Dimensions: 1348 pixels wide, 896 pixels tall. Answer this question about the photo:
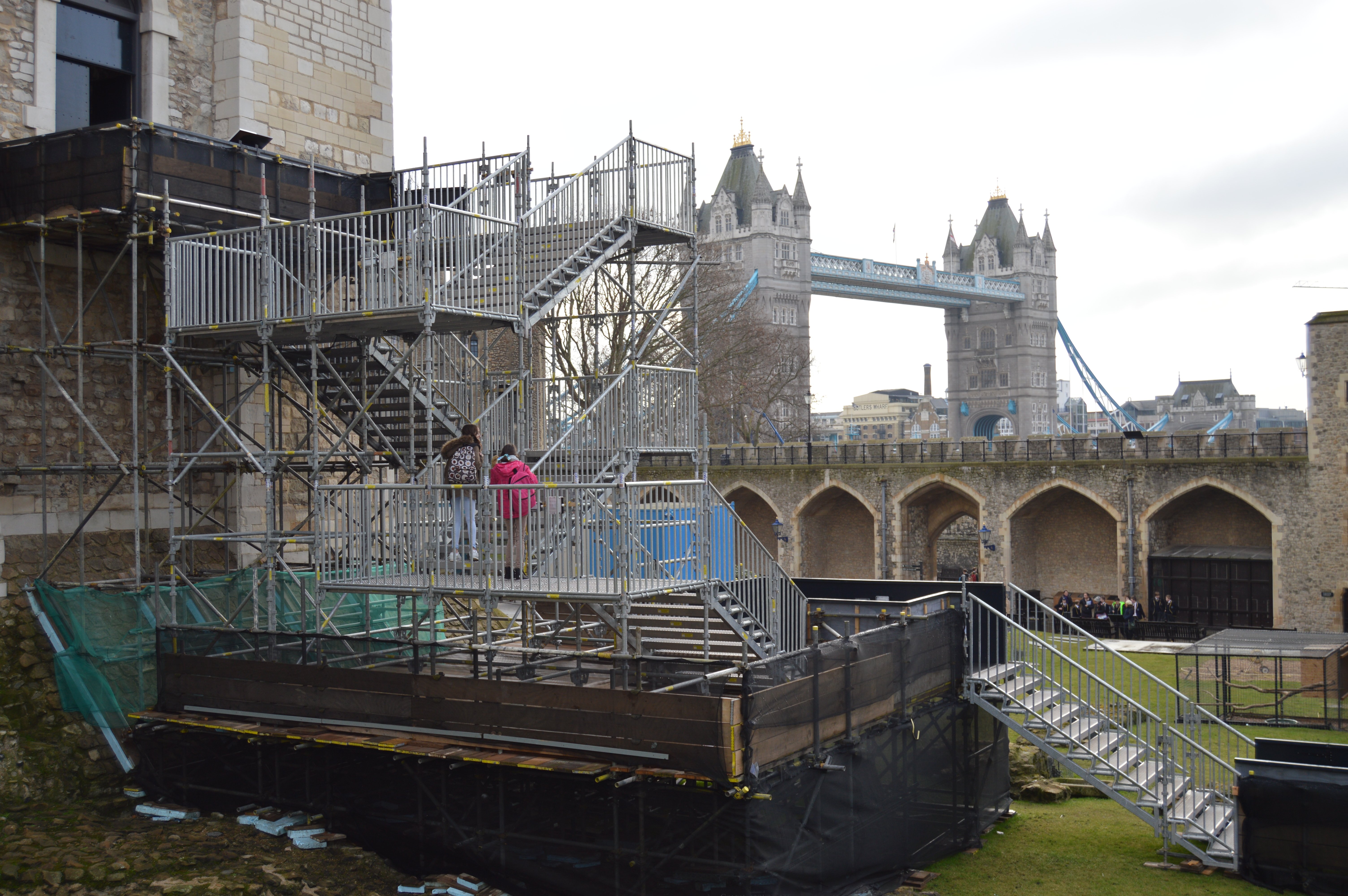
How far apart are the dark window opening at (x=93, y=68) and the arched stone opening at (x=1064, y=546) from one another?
26.8 meters

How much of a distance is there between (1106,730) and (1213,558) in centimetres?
2219

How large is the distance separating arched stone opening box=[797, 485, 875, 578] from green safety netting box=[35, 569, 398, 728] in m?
27.5

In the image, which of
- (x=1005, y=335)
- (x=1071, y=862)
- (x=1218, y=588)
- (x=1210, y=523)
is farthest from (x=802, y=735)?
(x=1005, y=335)

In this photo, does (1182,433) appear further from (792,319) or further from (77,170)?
(792,319)

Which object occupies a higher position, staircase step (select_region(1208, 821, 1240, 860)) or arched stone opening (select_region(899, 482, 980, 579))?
arched stone opening (select_region(899, 482, 980, 579))

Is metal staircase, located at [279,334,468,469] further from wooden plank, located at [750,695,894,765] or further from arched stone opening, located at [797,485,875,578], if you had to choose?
arched stone opening, located at [797,485,875,578]

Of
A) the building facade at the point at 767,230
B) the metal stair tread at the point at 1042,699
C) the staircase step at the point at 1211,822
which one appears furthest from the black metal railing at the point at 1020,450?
the building facade at the point at 767,230

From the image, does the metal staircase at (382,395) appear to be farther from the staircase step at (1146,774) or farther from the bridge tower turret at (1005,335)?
the bridge tower turret at (1005,335)

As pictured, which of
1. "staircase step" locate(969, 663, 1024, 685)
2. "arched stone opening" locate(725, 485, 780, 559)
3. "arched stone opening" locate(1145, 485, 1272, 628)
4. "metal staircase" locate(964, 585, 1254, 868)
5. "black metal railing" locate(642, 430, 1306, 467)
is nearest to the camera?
"metal staircase" locate(964, 585, 1254, 868)

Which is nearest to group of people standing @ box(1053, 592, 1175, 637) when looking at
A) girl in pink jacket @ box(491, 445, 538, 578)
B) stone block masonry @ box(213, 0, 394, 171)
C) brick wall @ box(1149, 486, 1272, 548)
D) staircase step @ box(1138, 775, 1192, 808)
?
brick wall @ box(1149, 486, 1272, 548)

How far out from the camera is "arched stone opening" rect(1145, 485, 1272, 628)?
30688mm

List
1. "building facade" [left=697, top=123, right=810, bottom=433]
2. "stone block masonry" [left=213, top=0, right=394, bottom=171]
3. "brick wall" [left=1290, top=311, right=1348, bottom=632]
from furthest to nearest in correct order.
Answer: "building facade" [left=697, top=123, right=810, bottom=433] → "brick wall" [left=1290, top=311, right=1348, bottom=632] → "stone block masonry" [left=213, top=0, right=394, bottom=171]

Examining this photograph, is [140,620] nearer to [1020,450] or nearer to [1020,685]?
[1020,685]

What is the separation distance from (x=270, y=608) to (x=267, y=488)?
1.56 meters
